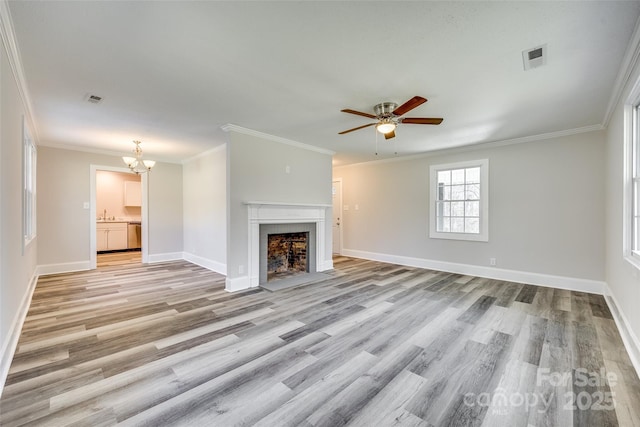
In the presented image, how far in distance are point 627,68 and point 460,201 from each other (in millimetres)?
3219

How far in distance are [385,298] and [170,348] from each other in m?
2.61

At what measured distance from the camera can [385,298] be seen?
375 cm

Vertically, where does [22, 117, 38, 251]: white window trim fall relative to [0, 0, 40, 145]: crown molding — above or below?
below

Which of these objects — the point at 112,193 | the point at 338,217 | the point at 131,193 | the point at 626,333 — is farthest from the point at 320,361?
the point at 112,193

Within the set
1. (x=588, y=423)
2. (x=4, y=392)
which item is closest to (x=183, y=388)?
(x=4, y=392)

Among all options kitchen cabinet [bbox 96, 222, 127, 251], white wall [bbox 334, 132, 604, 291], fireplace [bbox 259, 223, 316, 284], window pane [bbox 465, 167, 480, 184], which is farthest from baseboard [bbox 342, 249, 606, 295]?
kitchen cabinet [bbox 96, 222, 127, 251]

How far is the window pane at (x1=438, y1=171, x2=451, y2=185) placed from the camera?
18.1 feet

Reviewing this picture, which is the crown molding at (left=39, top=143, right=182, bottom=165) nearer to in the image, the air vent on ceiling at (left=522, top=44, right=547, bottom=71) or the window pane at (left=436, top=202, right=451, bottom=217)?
the window pane at (left=436, top=202, right=451, bottom=217)

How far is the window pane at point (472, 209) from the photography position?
514 cm

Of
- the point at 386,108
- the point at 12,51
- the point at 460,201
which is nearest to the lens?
the point at 12,51

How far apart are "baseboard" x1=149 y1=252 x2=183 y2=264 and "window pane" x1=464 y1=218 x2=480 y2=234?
256 inches

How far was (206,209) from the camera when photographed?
18.8 ft

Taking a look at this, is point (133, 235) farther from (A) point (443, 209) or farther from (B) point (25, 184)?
(A) point (443, 209)

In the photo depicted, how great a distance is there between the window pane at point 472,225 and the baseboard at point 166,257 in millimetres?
6497
